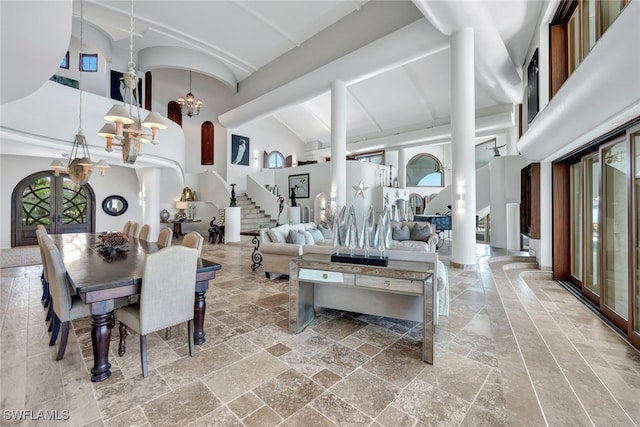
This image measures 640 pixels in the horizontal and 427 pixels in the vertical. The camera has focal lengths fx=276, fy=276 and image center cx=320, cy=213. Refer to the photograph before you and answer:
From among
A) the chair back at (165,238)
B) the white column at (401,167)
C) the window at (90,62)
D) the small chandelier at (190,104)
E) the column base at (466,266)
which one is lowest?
the column base at (466,266)

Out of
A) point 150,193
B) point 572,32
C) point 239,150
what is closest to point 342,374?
point 572,32

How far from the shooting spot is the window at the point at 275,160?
48.3ft

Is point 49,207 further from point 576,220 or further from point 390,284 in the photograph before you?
point 576,220

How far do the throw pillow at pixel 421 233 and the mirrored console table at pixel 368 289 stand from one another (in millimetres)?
4138

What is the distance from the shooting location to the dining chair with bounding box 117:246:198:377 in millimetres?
2115

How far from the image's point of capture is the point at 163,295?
7.22ft

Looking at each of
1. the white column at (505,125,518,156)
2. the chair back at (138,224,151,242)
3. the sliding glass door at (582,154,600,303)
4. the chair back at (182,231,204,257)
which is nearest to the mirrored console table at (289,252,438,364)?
the chair back at (182,231,204,257)

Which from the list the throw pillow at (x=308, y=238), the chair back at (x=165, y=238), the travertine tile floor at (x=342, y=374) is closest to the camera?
the travertine tile floor at (x=342, y=374)

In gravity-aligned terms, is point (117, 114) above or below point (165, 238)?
above

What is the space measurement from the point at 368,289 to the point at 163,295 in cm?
177

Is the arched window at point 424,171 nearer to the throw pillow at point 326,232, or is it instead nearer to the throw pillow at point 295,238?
the throw pillow at point 326,232

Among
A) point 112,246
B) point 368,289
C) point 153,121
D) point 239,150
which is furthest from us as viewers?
point 239,150

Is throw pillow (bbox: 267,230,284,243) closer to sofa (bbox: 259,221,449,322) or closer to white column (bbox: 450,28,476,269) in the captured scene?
sofa (bbox: 259,221,449,322)

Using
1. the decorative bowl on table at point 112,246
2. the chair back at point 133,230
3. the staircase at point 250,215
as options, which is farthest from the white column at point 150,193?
the decorative bowl on table at point 112,246
